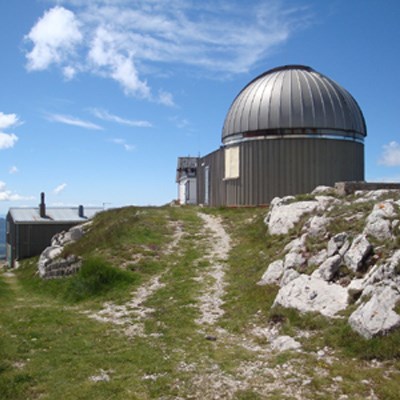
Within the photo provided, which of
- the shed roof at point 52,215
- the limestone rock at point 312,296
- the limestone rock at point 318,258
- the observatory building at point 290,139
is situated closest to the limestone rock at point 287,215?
the limestone rock at point 318,258

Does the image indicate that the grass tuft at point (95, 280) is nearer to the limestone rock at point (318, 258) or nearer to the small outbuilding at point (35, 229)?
A: the limestone rock at point (318, 258)

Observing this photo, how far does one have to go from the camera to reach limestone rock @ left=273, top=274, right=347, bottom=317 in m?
10.3

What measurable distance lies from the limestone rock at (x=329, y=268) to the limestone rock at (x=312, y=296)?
165mm

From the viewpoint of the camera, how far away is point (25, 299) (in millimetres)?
16609

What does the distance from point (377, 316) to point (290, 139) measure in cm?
1829

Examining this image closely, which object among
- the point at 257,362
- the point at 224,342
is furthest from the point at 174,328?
the point at 257,362

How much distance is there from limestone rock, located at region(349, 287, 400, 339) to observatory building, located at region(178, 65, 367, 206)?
17.3 metres

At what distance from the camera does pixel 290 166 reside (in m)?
26.1

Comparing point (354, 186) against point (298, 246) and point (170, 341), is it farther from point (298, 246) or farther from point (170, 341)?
point (170, 341)

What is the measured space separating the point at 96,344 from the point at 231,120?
2076 centimetres

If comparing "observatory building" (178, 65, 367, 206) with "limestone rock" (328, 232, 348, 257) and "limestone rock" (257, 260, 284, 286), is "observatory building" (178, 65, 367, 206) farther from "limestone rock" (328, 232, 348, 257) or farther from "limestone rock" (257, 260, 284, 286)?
"limestone rock" (328, 232, 348, 257)

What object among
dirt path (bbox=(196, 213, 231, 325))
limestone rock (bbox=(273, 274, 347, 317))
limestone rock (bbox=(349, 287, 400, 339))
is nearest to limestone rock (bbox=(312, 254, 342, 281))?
limestone rock (bbox=(273, 274, 347, 317))

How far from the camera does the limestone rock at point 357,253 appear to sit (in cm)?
1104

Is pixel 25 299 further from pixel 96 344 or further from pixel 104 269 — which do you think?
pixel 96 344
